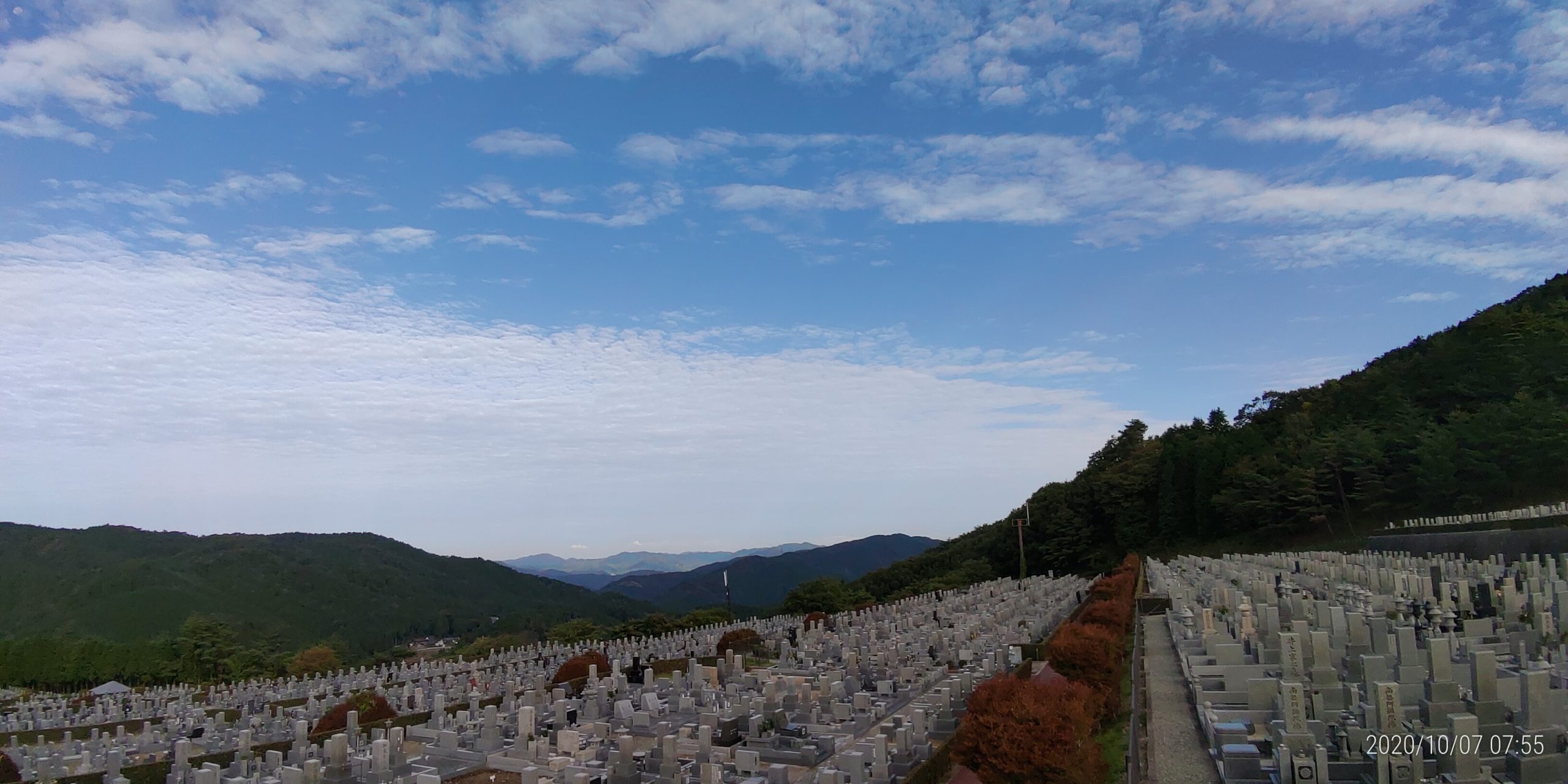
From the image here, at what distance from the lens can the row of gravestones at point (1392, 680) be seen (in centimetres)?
670

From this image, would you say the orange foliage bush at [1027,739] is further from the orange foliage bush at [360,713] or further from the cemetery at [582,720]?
the orange foliage bush at [360,713]

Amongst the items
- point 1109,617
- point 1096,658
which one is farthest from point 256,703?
point 1109,617

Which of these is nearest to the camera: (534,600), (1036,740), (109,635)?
(1036,740)

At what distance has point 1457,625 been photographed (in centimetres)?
1307

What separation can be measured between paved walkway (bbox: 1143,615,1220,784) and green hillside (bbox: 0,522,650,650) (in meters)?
47.5

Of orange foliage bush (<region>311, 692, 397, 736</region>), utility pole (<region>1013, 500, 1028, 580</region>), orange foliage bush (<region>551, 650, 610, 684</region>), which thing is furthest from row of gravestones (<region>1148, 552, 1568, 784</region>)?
utility pole (<region>1013, 500, 1028, 580</region>)

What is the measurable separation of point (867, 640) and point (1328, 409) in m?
42.7

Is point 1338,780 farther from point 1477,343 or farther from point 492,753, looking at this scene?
point 1477,343

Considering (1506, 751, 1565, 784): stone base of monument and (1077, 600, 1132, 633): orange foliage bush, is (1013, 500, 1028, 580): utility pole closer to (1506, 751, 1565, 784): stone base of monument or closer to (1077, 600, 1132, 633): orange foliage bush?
(1077, 600, 1132, 633): orange foliage bush

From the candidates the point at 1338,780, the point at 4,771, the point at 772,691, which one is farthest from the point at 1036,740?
the point at 4,771

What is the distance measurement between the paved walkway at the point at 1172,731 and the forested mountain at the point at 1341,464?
27.4 meters

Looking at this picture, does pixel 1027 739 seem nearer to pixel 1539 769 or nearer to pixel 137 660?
pixel 1539 769

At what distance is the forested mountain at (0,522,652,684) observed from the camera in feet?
231

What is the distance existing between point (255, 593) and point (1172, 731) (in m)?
97.3
